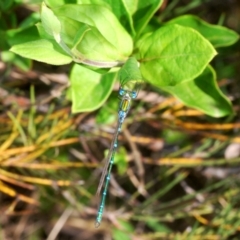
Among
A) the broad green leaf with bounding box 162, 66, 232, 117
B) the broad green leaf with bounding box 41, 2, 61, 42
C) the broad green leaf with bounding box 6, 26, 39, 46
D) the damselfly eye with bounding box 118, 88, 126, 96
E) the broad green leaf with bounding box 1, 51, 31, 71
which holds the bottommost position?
the broad green leaf with bounding box 162, 66, 232, 117

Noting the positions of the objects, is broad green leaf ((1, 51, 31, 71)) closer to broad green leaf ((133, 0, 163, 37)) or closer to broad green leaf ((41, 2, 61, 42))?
broad green leaf ((133, 0, 163, 37))

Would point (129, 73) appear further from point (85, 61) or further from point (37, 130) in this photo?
point (37, 130)

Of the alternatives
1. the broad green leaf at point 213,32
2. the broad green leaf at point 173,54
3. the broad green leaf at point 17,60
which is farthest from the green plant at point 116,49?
the broad green leaf at point 17,60

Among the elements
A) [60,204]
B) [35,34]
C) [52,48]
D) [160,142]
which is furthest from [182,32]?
[60,204]

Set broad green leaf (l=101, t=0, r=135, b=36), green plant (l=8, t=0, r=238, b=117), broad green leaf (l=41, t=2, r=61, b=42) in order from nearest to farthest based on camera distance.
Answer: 1. broad green leaf (l=41, t=2, r=61, b=42)
2. green plant (l=8, t=0, r=238, b=117)
3. broad green leaf (l=101, t=0, r=135, b=36)

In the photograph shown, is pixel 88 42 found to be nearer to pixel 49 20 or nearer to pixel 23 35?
pixel 49 20

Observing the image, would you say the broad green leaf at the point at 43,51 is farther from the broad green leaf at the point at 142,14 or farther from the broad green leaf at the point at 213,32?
the broad green leaf at the point at 213,32

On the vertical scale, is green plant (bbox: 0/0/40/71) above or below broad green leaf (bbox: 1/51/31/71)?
above

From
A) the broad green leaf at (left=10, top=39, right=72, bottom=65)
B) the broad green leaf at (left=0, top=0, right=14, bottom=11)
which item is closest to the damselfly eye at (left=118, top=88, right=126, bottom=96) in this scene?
the broad green leaf at (left=10, top=39, right=72, bottom=65)
